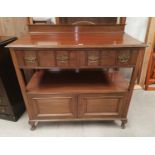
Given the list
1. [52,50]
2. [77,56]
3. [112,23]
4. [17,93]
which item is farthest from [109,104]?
[17,93]

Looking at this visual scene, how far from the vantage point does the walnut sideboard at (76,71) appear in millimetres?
1141

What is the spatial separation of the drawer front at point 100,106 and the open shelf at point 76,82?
0.22 ft

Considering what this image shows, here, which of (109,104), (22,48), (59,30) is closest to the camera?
(22,48)

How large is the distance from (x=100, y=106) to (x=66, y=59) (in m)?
0.60

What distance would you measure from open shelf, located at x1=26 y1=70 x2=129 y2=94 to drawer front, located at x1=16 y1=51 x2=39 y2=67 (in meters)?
0.29

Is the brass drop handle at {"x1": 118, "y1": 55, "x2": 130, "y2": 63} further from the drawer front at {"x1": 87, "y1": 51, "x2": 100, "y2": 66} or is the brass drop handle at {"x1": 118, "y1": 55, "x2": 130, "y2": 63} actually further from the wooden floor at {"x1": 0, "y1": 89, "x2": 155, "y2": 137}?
the wooden floor at {"x1": 0, "y1": 89, "x2": 155, "y2": 137}

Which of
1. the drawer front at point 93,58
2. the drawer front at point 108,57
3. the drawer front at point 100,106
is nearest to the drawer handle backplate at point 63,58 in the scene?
the drawer front at point 93,58

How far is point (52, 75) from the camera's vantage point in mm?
1661

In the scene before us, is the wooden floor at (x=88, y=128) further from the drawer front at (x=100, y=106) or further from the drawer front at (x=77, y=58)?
the drawer front at (x=77, y=58)

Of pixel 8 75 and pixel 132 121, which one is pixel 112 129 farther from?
pixel 8 75

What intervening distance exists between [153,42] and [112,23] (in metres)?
0.71

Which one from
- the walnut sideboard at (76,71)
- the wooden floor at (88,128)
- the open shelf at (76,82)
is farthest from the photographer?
the wooden floor at (88,128)

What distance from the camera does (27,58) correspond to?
1.17m

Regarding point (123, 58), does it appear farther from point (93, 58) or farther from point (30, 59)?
point (30, 59)
